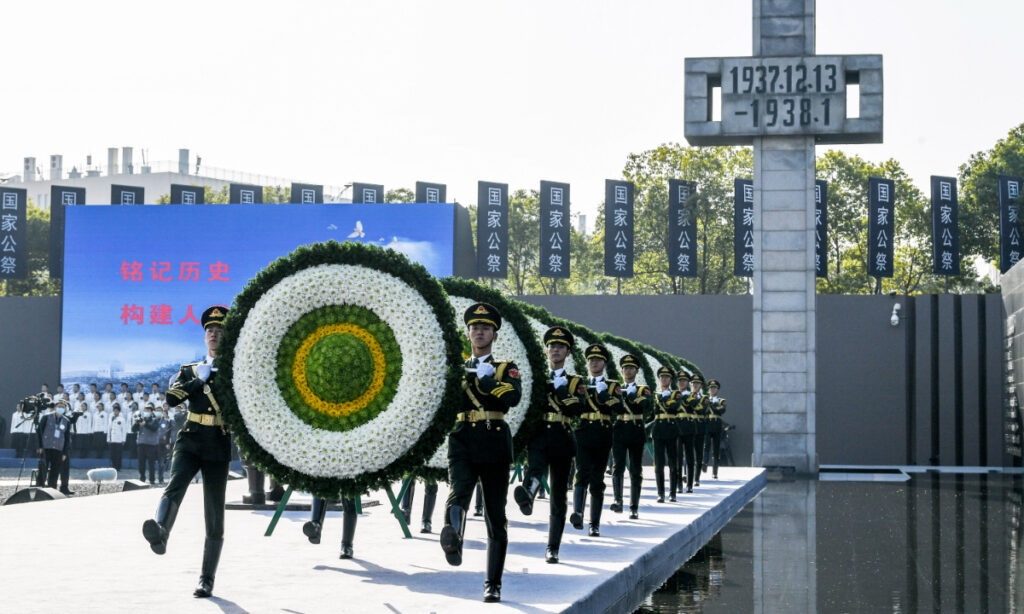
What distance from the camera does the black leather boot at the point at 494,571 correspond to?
811 centimetres

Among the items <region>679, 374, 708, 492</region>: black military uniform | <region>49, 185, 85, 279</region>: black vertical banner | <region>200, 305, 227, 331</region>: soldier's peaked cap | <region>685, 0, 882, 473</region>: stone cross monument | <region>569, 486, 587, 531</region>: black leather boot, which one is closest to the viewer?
<region>200, 305, 227, 331</region>: soldier's peaked cap

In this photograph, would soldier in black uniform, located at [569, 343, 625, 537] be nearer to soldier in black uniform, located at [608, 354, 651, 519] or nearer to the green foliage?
soldier in black uniform, located at [608, 354, 651, 519]

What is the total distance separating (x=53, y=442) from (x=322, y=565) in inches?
538

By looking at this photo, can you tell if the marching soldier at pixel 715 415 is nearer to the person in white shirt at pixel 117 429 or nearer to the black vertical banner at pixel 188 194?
the person in white shirt at pixel 117 429

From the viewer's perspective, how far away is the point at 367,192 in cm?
3631

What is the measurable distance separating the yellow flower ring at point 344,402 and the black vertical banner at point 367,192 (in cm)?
2600

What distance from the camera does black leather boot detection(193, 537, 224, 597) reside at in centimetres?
838

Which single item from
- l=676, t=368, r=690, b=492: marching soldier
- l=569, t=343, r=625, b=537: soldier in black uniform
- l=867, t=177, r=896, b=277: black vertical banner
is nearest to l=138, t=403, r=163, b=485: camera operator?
l=676, t=368, r=690, b=492: marching soldier

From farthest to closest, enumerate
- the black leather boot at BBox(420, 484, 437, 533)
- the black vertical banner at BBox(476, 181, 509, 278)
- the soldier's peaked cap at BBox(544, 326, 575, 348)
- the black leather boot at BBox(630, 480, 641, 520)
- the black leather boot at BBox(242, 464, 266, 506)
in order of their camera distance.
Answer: the black vertical banner at BBox(476, 181, 509, 278), the black leather boot at BBox(242, 464, 266, 506), the black leather boot at BBox(630, 480, 641, 520), the black leather boot at BBox(420, 484, 437, 533), the soldier's peaked cap at BBox(544, 326, 575, 348)

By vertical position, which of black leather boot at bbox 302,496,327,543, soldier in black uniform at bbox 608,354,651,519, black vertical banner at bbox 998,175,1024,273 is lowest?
black leather boot at bbox 302,496,327,543

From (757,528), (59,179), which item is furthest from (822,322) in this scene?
(59,179)

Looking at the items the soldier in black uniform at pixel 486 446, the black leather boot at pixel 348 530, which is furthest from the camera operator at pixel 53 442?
the soldier in black uniform at pixel 486 446

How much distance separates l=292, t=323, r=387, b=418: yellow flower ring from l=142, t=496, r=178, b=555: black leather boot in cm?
154

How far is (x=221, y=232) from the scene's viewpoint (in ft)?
109
